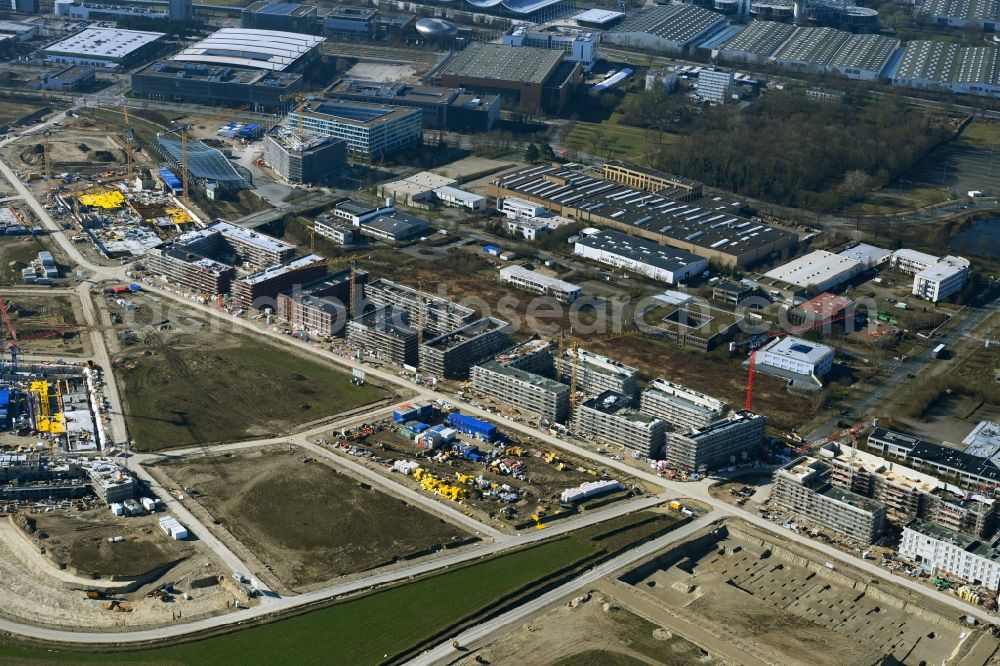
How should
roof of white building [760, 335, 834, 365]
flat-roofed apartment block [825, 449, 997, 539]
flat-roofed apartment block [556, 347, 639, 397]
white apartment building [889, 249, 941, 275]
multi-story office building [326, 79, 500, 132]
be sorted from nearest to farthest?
flat-roofed apartment block [825, 449, 997, 539], flat-roofed apartment block [556, 347, 639, 397], roof of white building [760, 335, 834, 365], white apartment building [889, 249, 941, 275], multi-story office building [326, 79, 500, 132]

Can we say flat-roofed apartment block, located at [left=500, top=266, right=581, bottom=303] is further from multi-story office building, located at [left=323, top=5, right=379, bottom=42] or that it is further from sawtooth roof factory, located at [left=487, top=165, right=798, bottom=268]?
multi-story office building, located at [left=323, top=5, right=379, bottom=42]

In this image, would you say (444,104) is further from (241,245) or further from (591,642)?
(591,642)

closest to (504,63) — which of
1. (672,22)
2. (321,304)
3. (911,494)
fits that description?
(672,22)

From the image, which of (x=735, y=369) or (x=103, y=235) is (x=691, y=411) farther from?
(x=103, y=235)

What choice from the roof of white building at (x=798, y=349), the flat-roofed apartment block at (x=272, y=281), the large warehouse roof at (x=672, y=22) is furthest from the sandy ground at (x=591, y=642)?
the large warehouse roof at (x=672, y=22)

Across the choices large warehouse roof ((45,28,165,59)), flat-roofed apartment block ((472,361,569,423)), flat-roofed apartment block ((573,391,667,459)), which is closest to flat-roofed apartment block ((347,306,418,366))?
flat-roofed apartment block ((472,361,569,423))

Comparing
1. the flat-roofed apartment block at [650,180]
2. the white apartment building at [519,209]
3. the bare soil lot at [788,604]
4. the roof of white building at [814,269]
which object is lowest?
the bare soil lot at [788,604]

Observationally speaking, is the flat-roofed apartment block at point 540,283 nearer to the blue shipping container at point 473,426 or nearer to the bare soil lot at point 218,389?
the bare soil lot at point 218,389
